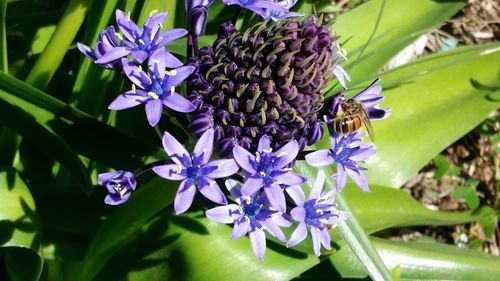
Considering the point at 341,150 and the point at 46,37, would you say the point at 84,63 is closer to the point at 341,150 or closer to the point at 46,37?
the point at 46,37

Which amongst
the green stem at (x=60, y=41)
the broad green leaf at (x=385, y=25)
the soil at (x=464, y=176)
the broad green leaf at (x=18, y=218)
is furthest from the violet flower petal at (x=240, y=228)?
the soil at (x=464, y=176)

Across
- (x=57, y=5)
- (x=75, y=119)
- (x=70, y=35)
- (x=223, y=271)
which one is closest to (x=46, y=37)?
(x=57, y=5)

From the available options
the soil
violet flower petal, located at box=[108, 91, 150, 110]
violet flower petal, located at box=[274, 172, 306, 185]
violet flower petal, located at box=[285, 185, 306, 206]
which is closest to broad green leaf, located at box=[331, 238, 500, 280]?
the soil

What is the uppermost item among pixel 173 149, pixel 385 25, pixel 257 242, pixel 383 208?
pixel 173 149

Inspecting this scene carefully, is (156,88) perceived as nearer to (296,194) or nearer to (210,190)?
(210,190)

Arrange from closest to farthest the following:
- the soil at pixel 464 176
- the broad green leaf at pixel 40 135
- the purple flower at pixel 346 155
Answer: the purple flower at pixel 346 155, the broad green leaf at pixel 40 135, the soil at pixel 464 176

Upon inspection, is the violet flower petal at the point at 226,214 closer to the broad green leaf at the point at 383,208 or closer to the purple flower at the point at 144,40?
the purple flower at the point at 144,40

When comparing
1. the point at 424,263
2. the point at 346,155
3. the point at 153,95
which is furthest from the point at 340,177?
the point at 424,263
